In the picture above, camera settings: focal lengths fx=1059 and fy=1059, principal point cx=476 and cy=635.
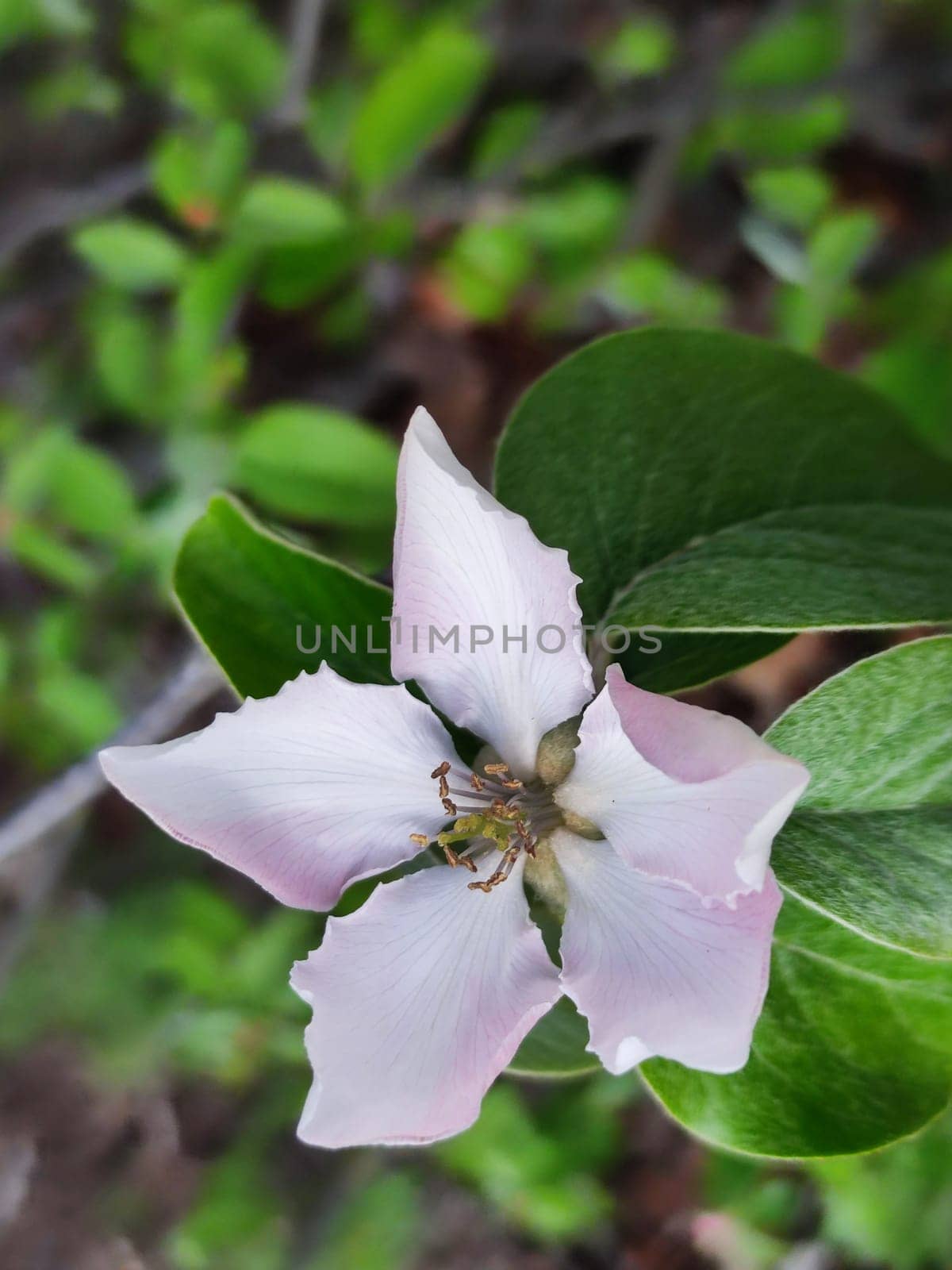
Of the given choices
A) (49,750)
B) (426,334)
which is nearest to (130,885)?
(49,750)

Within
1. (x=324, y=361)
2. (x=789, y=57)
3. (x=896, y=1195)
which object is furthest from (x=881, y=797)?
(x=324, y=361)

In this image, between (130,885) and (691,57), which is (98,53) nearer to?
(691,57)

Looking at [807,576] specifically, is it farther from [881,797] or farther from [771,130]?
[771,130]

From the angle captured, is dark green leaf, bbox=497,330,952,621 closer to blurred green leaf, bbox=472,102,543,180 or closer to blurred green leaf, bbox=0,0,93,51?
blurred green leaf, bbox=472,102,543,180

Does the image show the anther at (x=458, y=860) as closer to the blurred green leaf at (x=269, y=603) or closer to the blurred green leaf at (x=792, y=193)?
the blurred green leaf at (x=269, y=603)

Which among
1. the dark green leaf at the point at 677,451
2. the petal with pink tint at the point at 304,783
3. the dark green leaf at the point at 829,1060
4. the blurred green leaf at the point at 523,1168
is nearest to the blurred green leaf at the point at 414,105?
the dark green leaf at the point at 677,451

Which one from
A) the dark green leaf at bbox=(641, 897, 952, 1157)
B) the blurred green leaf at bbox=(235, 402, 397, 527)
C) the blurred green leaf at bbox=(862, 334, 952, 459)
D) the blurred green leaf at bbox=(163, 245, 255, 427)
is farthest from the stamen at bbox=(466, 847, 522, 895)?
the blurred green leaf at bbox=(862, 334, 952, 459)
